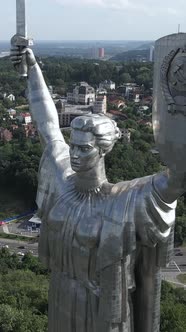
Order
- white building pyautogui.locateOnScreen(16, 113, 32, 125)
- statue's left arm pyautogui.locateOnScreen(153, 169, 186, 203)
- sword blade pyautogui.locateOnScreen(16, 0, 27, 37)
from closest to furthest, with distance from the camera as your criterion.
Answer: statue's left arm pyautogui.locateOnScreen(153, 169, 186, 203) < sword blade pyautogui.locateOnScreen(16, 0, 27, 37) < white building pyautogui.locateOnScreen(16, 113, 32, 125)

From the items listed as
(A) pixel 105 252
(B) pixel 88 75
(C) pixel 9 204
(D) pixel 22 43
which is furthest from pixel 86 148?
(B) pixel 88 75

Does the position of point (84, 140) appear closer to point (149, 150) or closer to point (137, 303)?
point (137, 303)

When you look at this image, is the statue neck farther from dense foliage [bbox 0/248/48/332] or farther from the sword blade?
dense foliage [bbox 0/248/48/332]

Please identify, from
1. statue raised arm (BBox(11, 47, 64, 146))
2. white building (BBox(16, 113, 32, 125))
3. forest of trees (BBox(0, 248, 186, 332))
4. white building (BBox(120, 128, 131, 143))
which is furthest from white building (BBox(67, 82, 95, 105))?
statue raised arm (BBox(11, 47, 64, 146))

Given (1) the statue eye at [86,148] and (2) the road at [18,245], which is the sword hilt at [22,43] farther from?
(2) the road at [18,245]

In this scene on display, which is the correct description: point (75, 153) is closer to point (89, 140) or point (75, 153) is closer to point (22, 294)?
point (89, 140)

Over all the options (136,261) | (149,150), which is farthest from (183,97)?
(149,150)
